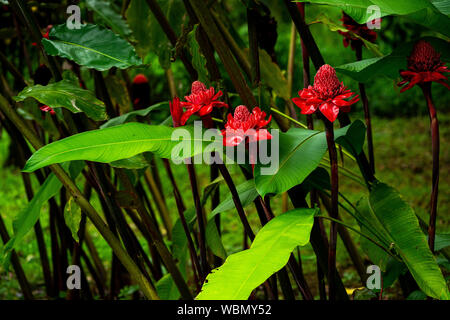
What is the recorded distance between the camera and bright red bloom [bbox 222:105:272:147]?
599 mm

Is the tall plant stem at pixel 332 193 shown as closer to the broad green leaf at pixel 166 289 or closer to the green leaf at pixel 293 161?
the green leaf at pixel 293 161

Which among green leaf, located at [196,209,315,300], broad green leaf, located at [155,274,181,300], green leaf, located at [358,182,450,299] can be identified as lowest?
broad green leaf, located at [155,274,181,300]

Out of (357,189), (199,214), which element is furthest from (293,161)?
→ (357,189)

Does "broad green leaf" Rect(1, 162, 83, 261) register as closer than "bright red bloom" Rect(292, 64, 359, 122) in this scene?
No

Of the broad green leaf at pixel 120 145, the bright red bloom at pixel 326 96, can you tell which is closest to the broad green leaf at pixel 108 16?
the broad green leaf at pixel 120 145

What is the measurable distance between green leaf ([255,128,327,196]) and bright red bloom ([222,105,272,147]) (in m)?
0.05

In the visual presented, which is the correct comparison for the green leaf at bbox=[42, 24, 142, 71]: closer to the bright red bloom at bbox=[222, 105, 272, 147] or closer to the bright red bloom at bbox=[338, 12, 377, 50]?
the bright red bloom at bbox=[222, 105, 272, 147]

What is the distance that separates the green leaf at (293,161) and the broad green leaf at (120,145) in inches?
3.1

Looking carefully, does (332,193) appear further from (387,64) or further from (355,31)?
(355,31)

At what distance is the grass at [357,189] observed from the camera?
1.93 meters

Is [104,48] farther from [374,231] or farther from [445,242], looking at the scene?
[445,242]

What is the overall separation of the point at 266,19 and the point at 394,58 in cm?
32

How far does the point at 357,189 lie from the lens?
2814mm

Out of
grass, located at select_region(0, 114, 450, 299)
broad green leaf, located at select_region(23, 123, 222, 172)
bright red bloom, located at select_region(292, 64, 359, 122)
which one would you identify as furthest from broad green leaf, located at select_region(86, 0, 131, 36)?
grass, located at select_region(0, 114, 450, 299)
